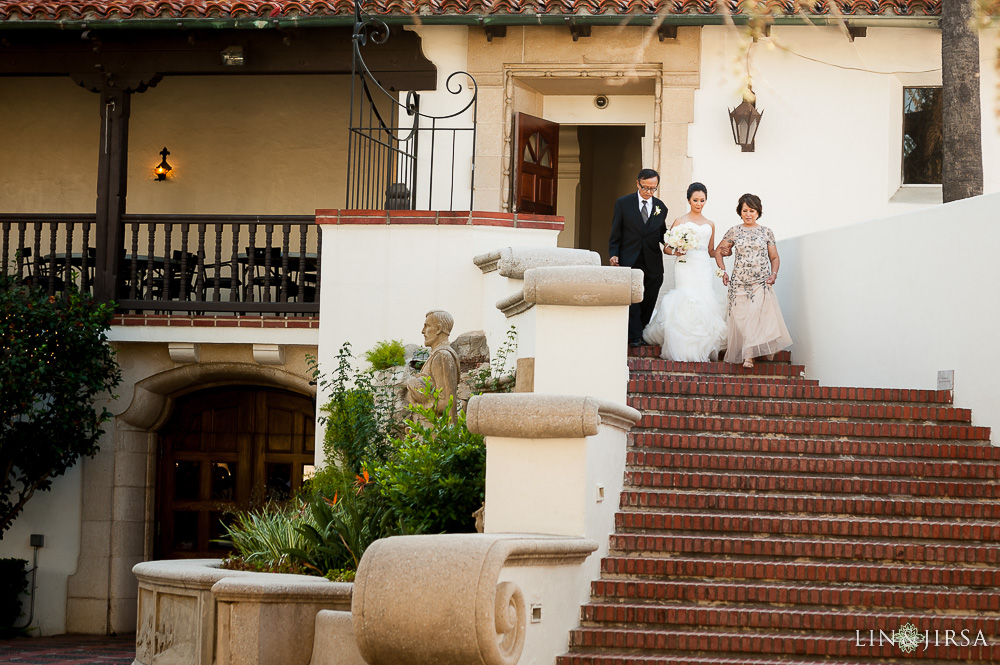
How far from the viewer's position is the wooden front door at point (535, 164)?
49.0ft

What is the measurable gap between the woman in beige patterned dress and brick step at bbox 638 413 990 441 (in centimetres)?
158

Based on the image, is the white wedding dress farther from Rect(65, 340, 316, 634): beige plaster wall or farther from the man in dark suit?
Rect(65, 340, 316, 634): beige plaster wall

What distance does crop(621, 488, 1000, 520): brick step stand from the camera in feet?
28.1

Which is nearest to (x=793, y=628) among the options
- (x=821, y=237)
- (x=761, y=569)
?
(x=761, y=569)

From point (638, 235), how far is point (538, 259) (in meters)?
1.78

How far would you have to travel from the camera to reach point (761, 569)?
795 centimetres

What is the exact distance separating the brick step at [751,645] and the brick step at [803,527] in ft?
3.14

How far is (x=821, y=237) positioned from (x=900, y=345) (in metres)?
1.61

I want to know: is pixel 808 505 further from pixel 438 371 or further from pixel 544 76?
pixel 544 76

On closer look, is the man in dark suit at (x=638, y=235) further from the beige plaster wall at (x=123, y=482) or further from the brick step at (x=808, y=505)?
the beige plaster wall at (x=123, y=482)

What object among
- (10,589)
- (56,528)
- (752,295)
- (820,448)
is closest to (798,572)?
(820,448)

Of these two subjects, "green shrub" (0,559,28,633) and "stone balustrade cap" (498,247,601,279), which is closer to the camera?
"stone balustrade cap" (498,247,601,279)

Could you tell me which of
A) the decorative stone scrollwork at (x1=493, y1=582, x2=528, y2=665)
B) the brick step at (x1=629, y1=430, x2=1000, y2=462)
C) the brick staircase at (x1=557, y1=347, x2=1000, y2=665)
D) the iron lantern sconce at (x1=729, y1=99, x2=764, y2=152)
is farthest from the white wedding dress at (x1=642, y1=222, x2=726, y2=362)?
the decorative stone scrollwork at (x1=493, y1=582, x2=528, y2=665)

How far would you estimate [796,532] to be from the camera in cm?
834
